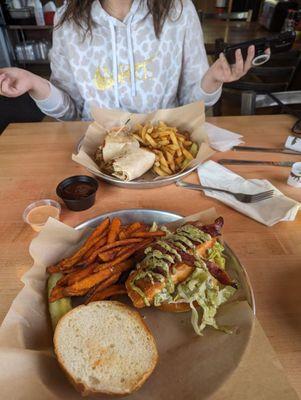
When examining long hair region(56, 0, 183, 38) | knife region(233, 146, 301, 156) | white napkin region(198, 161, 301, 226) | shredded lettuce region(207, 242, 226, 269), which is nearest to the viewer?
shredded lettuce region(207, 242, 226, 269)

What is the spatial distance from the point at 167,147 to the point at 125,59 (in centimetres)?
96

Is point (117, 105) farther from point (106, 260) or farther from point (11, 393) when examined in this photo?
point (11, 393)

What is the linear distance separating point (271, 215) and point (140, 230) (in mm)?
609

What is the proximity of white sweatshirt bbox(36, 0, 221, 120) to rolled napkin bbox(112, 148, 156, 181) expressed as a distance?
34.4 inches

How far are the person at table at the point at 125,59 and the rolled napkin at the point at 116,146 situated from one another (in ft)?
2.39

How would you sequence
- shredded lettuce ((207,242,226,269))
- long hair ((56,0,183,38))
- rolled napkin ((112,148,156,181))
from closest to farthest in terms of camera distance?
1. shredded lettuce ((207,242,226,269))
2. rolled napkin ((112,148,156,181))
3. long hair ((56,0,183,38))

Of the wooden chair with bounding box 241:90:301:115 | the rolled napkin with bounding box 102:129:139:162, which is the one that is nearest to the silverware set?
the rolled napkin with bounding box 102:129:139:162

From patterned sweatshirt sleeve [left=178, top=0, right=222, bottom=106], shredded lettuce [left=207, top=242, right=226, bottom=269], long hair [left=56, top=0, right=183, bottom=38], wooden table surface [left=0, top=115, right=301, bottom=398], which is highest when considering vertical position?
long hair [left=56, top=0, right=183, bottom=38]

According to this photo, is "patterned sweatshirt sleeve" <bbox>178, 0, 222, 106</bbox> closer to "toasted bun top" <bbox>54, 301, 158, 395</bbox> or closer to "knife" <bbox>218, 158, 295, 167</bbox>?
"knife" <bbox>218, 158, 295, 167</bbox>

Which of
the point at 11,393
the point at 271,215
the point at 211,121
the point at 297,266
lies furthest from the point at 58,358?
the point at 211,121

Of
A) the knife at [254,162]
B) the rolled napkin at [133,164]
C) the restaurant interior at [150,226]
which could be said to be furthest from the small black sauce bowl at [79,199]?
the knife at [254,162]

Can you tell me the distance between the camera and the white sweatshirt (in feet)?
6.91

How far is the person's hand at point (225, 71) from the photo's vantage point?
5.57 ft

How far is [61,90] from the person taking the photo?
2301mm
